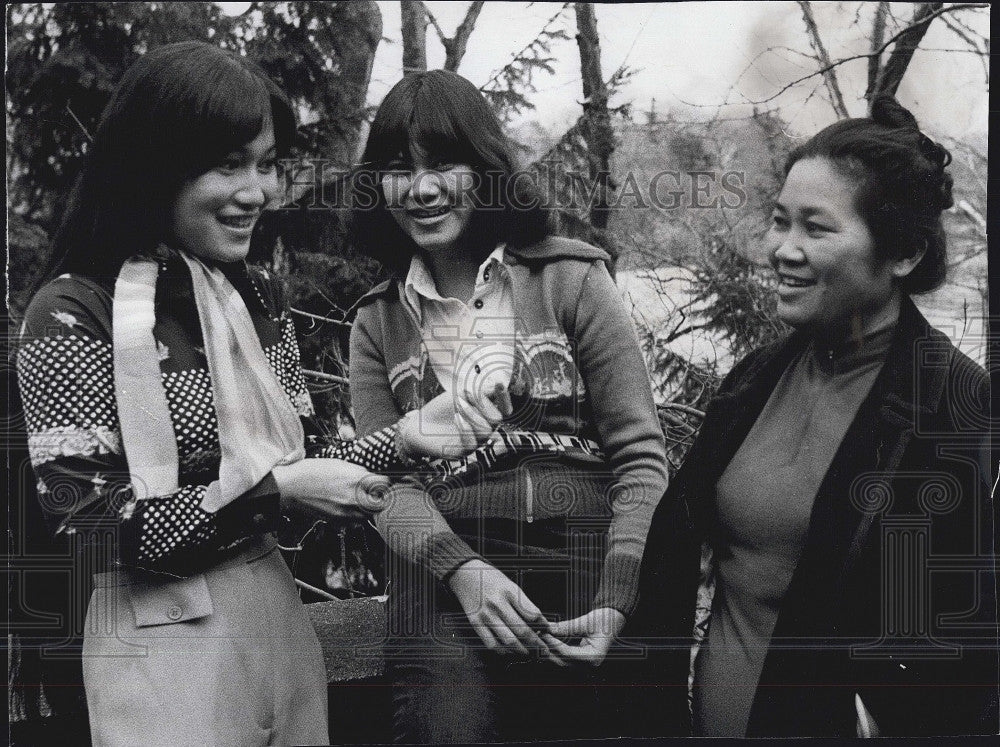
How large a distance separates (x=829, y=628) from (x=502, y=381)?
1.18 m

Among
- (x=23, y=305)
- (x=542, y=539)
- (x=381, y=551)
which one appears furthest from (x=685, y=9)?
(x=23, y=305)

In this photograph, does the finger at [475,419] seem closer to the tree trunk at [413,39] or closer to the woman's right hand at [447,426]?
the woman's right hand at [447,426]

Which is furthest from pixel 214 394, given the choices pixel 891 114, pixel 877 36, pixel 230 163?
pixel 877 36

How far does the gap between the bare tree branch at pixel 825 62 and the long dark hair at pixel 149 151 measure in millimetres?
1645

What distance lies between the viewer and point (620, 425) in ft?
10.8

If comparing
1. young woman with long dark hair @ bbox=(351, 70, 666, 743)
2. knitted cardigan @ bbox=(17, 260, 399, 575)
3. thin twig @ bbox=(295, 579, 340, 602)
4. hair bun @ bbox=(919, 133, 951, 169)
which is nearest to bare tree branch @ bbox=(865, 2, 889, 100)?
hair bun @ bbox=(919, 133, 951, 169)

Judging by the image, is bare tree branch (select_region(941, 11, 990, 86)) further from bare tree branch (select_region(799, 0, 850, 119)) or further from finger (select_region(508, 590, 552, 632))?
finger (select_region(508, 590, 552, 632))

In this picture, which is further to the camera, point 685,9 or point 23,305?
point 685,9

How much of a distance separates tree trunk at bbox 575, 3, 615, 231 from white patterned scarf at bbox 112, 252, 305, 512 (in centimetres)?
107

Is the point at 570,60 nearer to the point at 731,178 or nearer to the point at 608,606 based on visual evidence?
the point at 731,178

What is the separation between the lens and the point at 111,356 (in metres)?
3.04

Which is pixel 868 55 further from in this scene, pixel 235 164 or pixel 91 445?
pixel 91 445

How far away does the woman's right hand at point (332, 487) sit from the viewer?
10.4 feet

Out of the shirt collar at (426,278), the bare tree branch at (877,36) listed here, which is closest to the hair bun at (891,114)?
the bare tree branch at (877,36)
